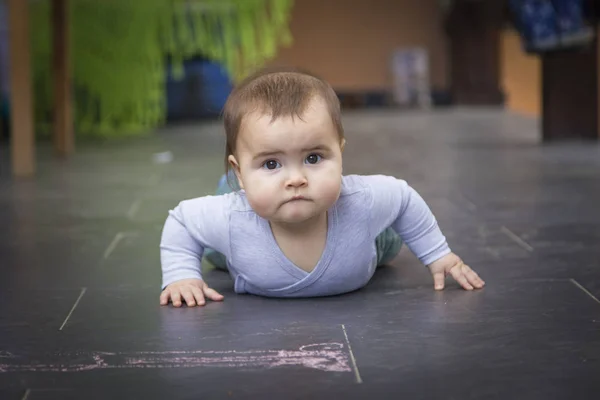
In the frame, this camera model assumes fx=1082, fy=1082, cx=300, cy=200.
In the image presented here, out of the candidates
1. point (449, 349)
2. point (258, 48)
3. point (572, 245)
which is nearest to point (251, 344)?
point (449, 349)

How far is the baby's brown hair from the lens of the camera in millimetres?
1495

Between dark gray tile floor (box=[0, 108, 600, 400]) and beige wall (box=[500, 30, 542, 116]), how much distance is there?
4.77 metres

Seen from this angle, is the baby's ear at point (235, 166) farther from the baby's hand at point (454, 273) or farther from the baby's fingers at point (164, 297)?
the baby's hand at point (454, 273)

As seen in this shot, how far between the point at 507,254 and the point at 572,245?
15cm

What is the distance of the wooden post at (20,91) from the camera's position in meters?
3.46

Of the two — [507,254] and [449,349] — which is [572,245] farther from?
[449,349]

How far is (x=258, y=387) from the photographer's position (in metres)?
1.10

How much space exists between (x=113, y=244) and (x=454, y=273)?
2.52 feet

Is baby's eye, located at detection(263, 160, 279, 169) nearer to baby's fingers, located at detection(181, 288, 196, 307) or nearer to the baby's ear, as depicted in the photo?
the baby's ear

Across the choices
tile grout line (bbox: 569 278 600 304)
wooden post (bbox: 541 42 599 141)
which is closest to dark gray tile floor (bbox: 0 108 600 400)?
tile grout line (bbox: 569 278 600 304)

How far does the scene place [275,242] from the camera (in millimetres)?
1598

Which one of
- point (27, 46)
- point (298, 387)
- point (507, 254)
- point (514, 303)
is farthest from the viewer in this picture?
point (27, 46)

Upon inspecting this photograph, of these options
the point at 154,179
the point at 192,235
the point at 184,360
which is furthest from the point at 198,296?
the point at 154,179

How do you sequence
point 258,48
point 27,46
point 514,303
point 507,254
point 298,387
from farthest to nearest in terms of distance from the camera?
point 258,48 < point 27,46 < point 507,254 < point 514,303 < point 298,387
